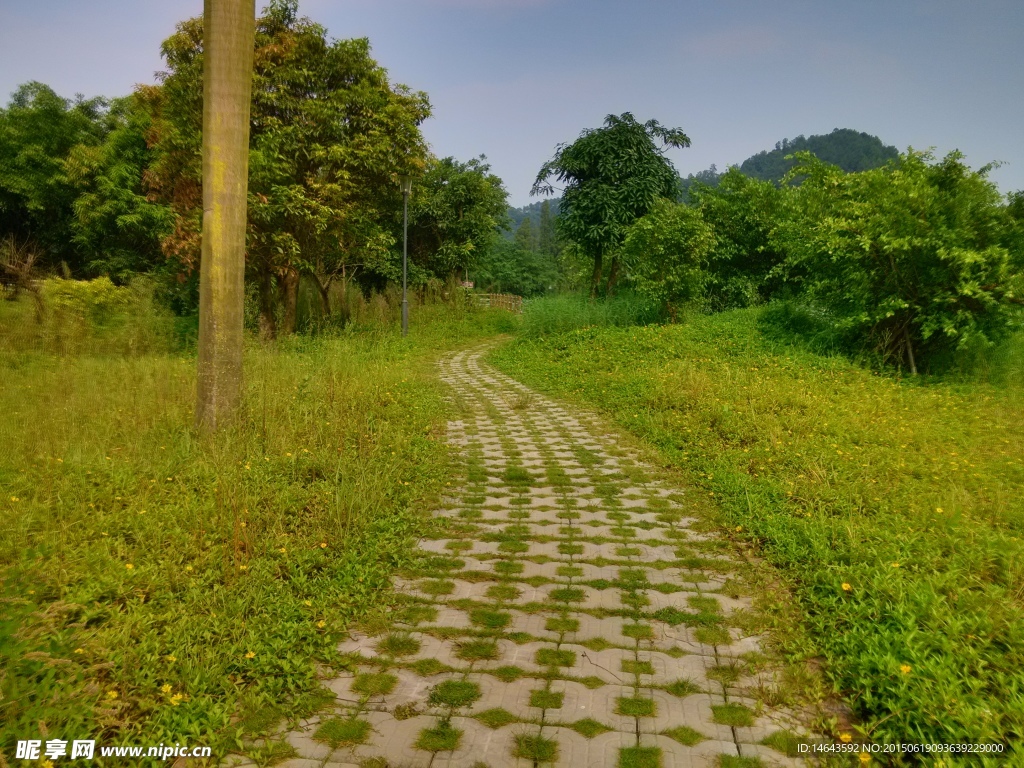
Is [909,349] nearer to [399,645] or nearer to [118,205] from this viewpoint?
[399,645]

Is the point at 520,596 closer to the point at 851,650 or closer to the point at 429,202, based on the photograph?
the point at 851,650

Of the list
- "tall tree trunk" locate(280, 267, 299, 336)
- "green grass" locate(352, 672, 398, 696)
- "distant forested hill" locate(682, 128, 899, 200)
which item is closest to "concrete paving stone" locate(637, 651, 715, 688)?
"green grass" locate(352, 672, 398, 696)

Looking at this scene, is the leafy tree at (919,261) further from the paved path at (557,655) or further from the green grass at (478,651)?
the green grass at (478,651)

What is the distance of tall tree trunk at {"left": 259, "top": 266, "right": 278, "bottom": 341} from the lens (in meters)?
14.1

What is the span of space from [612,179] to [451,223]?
7961 millimetres

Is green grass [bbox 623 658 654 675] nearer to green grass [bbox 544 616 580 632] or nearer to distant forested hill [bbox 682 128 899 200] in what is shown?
green grass [bbox 544 616 580 632]

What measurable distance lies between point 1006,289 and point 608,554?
8661mm

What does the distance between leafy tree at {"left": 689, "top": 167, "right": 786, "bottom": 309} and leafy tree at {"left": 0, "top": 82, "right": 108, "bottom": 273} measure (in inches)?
750

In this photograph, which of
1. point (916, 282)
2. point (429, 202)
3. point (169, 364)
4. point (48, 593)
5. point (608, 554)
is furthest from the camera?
point (429, 202)

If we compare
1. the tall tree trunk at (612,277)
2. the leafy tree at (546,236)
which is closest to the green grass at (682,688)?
the tall tree trunk at (612,277)

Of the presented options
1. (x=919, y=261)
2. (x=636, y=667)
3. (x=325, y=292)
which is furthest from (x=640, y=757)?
(x=325, y=292)

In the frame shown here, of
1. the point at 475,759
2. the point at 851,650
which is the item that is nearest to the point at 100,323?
the point at 475,759

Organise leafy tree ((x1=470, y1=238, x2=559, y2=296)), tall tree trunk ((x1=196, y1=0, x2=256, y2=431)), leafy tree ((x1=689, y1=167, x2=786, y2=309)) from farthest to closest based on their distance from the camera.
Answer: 1. leafy tree ((x1=470, y1=238, x2=559, y2=296))
2. leafy tree ((x1=689, y1=167, x2=786, y2=309))
3. tall tree trunk ((x1=196, y1=0, x2=256, y2=431))

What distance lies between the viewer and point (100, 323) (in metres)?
10.3
